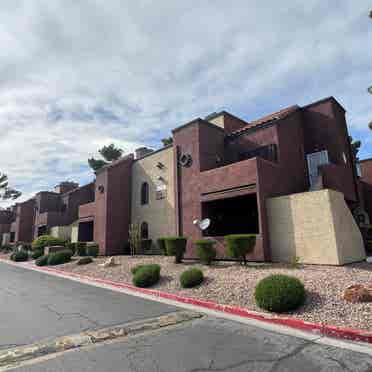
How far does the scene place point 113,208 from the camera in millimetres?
24188

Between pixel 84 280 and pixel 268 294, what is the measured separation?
1080 cm

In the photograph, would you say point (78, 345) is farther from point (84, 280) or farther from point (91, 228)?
point (91, 228)

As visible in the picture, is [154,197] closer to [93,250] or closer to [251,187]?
[93,250]

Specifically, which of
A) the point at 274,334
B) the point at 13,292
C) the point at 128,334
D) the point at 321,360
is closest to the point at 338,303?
the point at 274,334

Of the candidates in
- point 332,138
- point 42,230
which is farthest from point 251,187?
point 42,230

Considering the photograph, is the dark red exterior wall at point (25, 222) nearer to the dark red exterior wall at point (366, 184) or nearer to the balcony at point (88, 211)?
the balcony at point (88, 211)

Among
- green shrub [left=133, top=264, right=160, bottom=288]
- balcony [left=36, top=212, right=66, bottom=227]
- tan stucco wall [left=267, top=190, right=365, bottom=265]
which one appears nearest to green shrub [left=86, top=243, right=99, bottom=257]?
green shrub [left=133, top=264, right=160, bottom=288]

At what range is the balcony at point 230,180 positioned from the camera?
15.0 meters

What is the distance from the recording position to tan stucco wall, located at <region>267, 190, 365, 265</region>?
12.6m

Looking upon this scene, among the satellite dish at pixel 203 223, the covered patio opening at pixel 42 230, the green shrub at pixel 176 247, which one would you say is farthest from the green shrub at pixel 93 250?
the covered patio opening at pixel 42 230

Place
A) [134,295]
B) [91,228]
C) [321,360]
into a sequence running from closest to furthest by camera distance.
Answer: [321,360]
[134,295]
[91,228]

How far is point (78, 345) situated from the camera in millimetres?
5648

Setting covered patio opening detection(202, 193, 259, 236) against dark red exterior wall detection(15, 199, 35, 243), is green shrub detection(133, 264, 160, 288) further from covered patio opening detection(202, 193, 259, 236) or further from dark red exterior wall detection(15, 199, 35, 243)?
dark red exterior wall detection(15, 199, 35, 243)

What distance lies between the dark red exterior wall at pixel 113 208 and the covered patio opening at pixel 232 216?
367 inches
